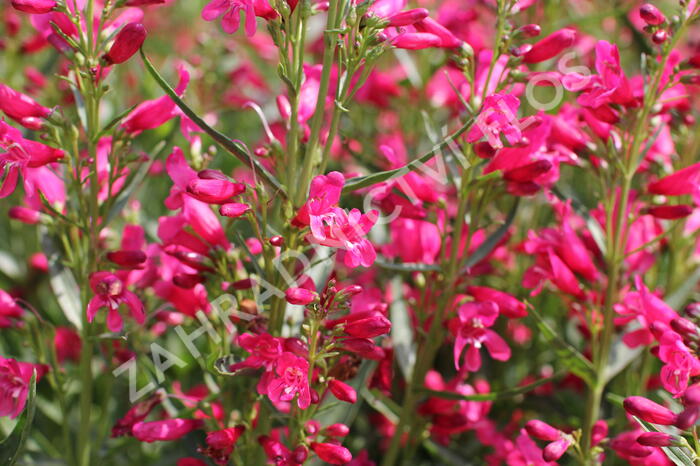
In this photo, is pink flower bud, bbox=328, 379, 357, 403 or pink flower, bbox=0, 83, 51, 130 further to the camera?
pink flower, bbox=0, 83, 51, 130

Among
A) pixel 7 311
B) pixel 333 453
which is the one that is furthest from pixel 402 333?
pixel 7 311

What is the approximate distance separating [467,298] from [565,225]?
0.38 m

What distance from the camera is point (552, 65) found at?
2635 millimetres

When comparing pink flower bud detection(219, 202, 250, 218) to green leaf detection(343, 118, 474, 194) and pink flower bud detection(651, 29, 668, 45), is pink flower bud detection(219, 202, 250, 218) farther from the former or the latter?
pink flower bud detection(651, 29, 668, 45)

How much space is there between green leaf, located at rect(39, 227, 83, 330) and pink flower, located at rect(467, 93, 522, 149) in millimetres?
1192

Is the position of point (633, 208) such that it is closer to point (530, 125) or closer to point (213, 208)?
point (530, 125)

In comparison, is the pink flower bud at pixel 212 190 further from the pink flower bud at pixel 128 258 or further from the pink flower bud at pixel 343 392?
the pink flower bud at pixel 343 392

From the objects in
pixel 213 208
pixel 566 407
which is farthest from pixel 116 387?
pixel 566 407

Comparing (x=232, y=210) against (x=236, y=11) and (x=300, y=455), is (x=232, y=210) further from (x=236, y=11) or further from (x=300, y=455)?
(x=300, y=455)

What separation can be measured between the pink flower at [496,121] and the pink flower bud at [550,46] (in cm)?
27

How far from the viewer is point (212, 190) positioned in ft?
5.41

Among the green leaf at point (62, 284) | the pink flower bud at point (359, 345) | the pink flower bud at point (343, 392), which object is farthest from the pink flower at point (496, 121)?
the green leaf at point (62, 284)

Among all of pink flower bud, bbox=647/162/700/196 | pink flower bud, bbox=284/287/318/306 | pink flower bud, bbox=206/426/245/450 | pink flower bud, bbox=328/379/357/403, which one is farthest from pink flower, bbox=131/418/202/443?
pink flower bud, bbox=647/162/700/196

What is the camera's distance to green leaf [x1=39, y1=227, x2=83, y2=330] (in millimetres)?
2062
